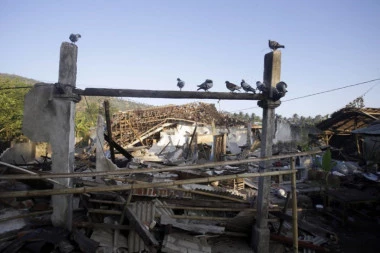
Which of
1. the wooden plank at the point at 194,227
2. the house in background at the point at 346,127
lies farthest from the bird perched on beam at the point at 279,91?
the house in background at the point at 346,127

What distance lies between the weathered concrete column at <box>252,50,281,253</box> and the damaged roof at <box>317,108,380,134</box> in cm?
1296

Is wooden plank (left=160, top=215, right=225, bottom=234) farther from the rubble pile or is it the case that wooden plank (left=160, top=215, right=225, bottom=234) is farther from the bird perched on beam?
the rubble pile

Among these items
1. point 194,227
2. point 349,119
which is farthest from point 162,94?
point 349,119

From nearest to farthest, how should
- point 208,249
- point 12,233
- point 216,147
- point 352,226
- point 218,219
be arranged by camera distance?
1. point 12,233
2. point 208,249
3. point 218,219
4. point 352,226
5. point 216,147

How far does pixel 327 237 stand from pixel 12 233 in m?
8.19

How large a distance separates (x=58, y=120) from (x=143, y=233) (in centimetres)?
295

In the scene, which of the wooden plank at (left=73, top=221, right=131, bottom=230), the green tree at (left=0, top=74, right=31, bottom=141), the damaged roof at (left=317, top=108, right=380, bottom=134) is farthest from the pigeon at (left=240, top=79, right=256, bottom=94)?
the green tree at (left=0, top=74, right=31, bottom=141)

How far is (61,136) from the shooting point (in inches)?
207

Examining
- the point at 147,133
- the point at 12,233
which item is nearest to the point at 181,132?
Result: the point at 147,133

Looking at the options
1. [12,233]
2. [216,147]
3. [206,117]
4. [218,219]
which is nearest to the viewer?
[12,233]

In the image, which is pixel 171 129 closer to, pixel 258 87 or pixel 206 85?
pixel 206 85

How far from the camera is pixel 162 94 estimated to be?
548cm

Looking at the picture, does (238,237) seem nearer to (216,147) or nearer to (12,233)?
(12,233)

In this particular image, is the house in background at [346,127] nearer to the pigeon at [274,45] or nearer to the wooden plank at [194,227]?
the pigeon at [274,45]
